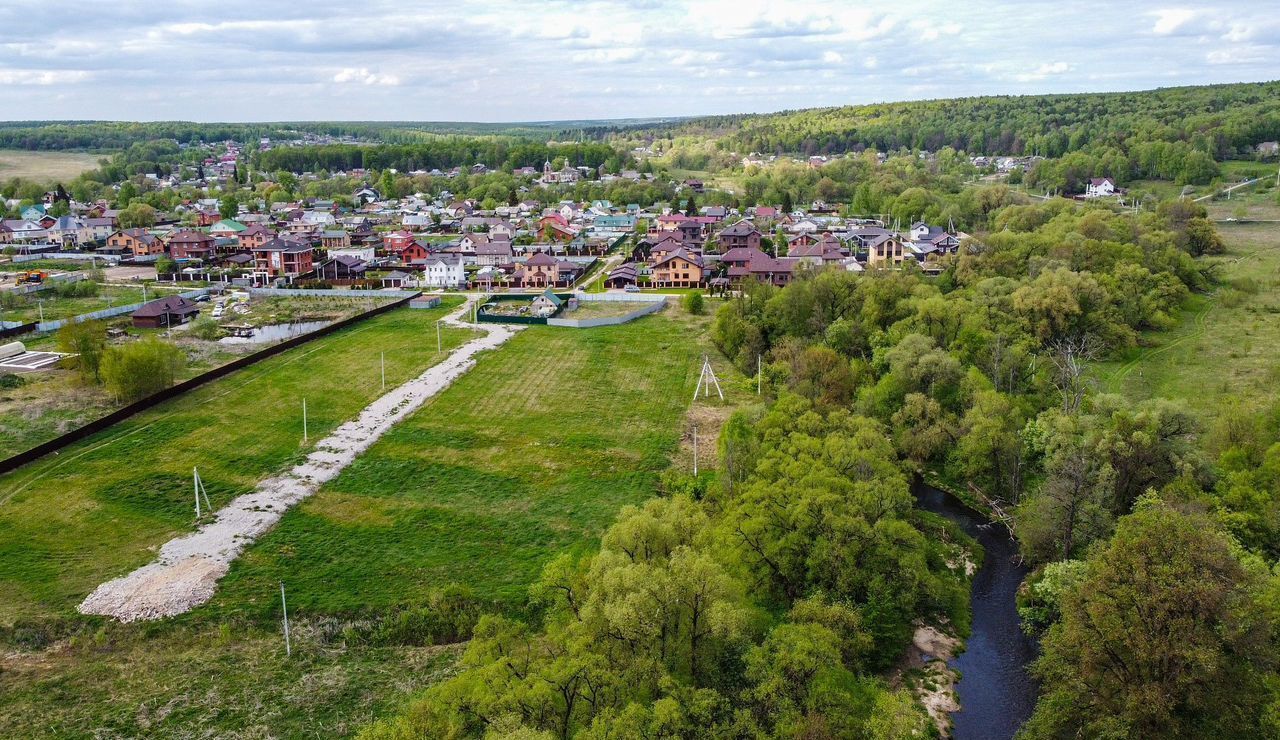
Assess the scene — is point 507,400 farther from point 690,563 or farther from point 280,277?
point 280,277

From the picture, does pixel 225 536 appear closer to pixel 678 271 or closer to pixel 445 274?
pixel 445 274

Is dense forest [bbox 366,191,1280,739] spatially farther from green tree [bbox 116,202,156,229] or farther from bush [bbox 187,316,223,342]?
green tree [bbox 116,202,156,229]

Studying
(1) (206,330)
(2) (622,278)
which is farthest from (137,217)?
(2) (622,278)

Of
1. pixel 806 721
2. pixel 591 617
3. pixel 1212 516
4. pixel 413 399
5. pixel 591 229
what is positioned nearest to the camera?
pixel 806 721

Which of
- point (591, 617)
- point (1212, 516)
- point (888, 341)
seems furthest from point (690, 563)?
point (888, 341)

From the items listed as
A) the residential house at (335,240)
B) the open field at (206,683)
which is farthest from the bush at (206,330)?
the open field at (206,683)

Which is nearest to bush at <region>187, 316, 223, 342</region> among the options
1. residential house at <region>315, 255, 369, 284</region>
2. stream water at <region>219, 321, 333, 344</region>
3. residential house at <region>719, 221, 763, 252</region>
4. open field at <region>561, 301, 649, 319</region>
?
stream water at <region>219, 321, 333, 344</region>
